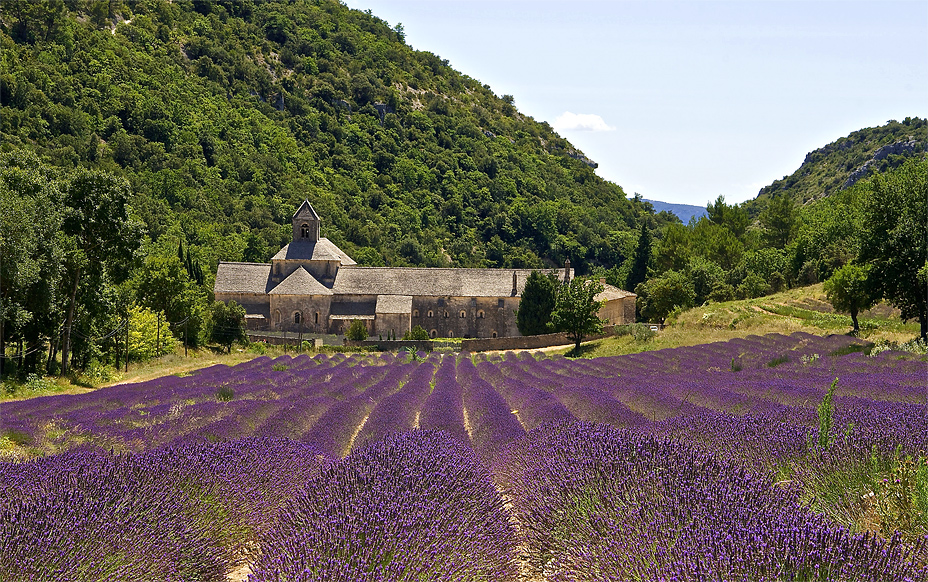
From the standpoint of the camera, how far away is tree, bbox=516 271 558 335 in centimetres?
4706

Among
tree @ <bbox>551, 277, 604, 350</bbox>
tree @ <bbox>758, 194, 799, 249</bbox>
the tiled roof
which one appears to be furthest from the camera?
tree @ <bbox>758, 194, 799, 249</bbox>

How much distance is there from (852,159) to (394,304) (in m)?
106

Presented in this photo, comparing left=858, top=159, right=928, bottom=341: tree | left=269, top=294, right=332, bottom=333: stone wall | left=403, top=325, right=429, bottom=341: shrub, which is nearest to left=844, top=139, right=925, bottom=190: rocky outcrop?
left=403, top=325, right=429, bottom=341: shrub

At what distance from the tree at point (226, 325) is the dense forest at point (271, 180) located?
→ 113cm

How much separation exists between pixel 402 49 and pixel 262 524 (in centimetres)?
16835

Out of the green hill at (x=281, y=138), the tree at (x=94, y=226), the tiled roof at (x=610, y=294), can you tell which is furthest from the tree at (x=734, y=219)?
the tree at (x=94, y=226)

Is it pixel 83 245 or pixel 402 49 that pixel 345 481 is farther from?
pixel 402 49

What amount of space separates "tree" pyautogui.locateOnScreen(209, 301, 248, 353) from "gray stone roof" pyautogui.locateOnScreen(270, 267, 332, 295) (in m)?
7.09

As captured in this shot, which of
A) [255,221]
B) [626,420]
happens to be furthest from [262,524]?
[255,221]

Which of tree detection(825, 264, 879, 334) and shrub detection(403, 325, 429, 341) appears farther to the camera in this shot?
shrub detection(403, 325, 429, 341)

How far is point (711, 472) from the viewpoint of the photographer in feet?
14.4

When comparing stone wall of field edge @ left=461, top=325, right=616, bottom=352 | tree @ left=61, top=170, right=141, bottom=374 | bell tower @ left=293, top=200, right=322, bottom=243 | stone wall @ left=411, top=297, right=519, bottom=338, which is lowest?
stone wall of field edge @ left=461, top=325, right=616, bottom=352

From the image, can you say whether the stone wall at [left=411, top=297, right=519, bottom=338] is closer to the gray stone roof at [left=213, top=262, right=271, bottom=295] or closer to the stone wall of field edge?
the stone wall of field edge

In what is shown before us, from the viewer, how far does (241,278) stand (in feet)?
178
